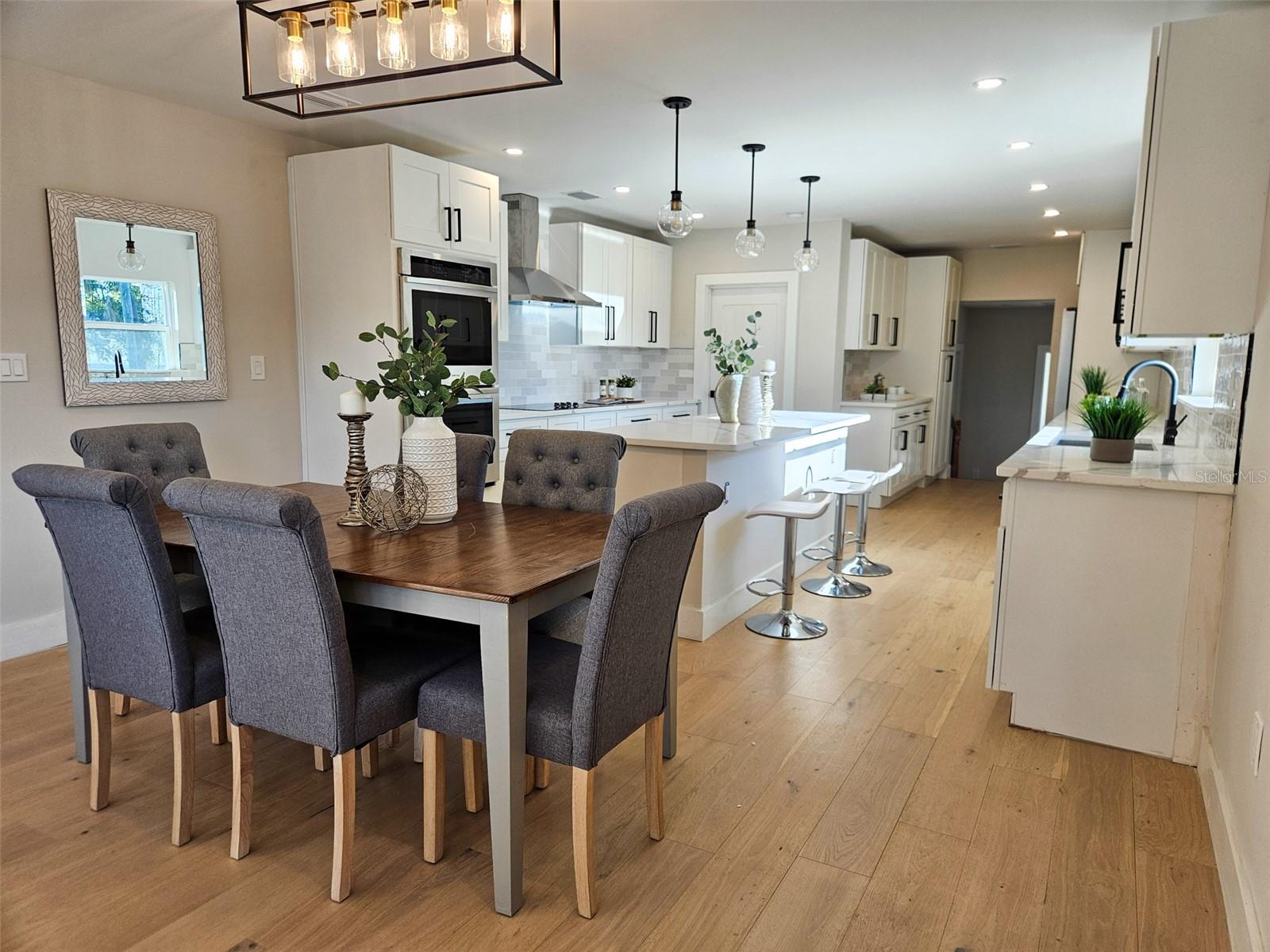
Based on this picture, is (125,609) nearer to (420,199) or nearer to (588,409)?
(420,199)

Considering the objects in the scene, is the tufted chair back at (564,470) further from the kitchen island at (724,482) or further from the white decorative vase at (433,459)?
the kitchen island at (724,482)

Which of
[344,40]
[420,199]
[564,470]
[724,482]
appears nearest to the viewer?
[344,40]

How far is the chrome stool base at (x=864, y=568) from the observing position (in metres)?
4.66

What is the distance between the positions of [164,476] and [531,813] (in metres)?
1.70

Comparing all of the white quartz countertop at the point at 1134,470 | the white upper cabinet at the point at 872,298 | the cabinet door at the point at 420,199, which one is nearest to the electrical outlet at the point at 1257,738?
the white quartz countertop at the point at 1134,470

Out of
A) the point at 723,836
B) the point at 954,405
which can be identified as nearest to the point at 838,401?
the point at 954,405

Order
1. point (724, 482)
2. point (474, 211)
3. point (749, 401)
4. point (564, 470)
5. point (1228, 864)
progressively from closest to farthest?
1. point (1228, 864)
2. point (564, 470)
3. point (724, 482)
4. point (749, 401)
5. point (474, 211)

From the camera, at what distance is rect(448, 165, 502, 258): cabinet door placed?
428 centimetres

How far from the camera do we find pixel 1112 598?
2.53 m

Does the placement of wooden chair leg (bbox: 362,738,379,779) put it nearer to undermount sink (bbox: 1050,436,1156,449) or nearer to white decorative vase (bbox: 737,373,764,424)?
white decorative vase (bbox: 737,373,764,424)

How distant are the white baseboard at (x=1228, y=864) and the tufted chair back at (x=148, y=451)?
3.03m

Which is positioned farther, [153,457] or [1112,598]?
[153,457]

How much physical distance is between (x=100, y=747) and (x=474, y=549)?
1146 mm

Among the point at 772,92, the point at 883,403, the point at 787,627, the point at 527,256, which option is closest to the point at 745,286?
the point at 883,403
